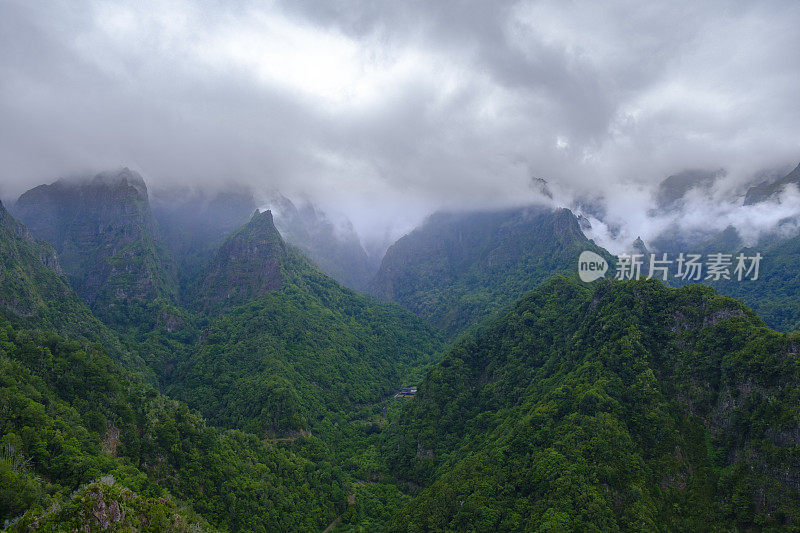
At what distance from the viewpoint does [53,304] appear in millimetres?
140500

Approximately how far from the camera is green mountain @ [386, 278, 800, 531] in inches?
2304

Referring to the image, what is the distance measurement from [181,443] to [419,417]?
197 ft

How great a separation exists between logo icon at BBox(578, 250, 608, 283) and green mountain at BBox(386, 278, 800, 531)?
5521cm

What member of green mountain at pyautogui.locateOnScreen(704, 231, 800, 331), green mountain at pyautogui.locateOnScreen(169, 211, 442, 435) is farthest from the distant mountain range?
green mountain at pyautogui.locateOnScreen(704, 231, 800, 331)

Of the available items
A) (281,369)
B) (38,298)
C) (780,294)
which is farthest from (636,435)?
(38,298)

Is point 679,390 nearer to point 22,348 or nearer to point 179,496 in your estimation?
point 179,496

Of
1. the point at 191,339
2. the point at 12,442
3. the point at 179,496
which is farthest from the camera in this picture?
the point at 191,339

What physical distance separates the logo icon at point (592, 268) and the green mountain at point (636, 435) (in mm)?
55207

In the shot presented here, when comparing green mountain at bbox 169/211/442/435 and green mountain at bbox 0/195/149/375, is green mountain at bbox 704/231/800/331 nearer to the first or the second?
green mountain at bbox 169/211/442/435

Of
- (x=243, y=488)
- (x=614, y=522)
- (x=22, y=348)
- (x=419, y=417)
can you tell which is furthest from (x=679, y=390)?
(x=22, y=348)

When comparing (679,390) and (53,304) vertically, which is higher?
(679,390)

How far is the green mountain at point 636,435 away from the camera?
58531 mm

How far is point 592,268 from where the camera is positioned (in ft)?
597

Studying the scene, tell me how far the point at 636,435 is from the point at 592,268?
12193 centimetres
